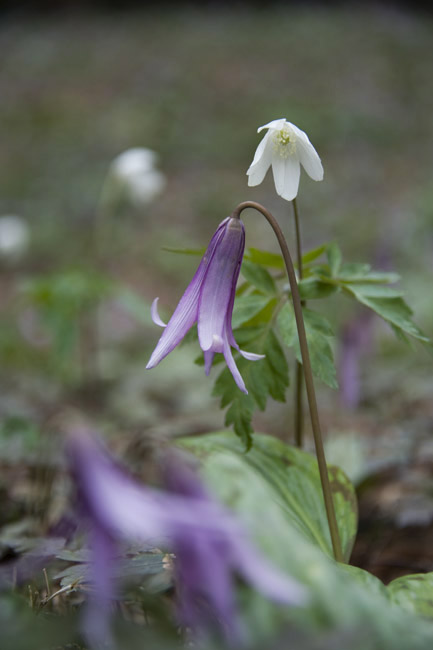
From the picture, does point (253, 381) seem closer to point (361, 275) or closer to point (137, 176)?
point (361, 275)

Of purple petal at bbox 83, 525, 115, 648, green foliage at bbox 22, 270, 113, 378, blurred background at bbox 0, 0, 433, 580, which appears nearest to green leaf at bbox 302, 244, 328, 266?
blurred background at bbox 0, 0, 433, 580

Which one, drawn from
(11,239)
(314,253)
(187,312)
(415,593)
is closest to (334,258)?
(314,253)

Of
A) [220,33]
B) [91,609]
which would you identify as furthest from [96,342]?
[220,33]

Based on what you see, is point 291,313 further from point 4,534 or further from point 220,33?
point 220,33

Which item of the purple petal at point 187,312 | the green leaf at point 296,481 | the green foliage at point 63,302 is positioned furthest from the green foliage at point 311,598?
→ the green foliage at point 63,302

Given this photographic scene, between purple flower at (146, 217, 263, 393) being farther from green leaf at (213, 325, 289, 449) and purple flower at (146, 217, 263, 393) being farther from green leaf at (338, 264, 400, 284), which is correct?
green leaf at (338, 264, 400, 284)

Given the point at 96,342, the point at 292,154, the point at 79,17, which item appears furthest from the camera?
the point at 79,17
